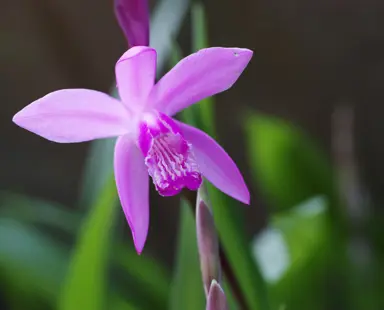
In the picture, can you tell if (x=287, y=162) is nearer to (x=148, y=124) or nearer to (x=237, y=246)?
(x=237, y=246)

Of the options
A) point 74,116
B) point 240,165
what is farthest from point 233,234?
point 240,165

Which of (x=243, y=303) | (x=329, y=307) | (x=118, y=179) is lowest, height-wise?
(x=329, y=307)

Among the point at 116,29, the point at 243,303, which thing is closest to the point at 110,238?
the point at 243,303

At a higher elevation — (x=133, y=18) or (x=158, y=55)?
(x=133, y=18)

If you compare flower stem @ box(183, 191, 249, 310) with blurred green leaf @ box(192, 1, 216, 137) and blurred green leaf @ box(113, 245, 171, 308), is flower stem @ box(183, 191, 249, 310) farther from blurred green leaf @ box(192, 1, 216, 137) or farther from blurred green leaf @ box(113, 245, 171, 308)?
blurred green leaf @ box(113, 245, 171, 308)

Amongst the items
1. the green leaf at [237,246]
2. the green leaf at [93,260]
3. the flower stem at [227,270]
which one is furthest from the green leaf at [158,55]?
the flower stem at [227,270]

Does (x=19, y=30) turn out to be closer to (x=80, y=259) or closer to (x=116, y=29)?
(x=116, y=29)
